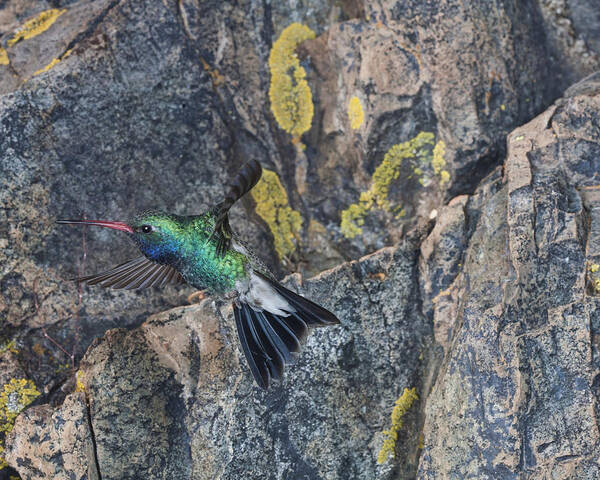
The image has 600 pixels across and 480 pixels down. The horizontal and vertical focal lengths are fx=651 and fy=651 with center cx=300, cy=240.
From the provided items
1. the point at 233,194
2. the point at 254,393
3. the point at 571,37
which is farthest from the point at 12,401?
the point at 571,37

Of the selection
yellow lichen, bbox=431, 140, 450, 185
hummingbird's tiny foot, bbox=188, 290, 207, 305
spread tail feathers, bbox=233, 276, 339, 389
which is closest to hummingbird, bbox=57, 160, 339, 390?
spread tail feathers, bbox=233, 276, 339, 389

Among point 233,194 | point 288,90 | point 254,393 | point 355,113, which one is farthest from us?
point 288,90

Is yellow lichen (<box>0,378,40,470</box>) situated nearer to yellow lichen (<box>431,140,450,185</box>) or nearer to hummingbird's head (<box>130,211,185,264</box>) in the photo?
hummingbird's head (<box>130,211,185,264</box>)

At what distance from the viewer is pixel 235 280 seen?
299cm

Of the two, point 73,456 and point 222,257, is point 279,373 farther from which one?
point 73,456

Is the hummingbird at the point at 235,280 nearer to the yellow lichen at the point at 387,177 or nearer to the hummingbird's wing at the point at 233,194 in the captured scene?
the hummingbird's wing at the point at 233,194

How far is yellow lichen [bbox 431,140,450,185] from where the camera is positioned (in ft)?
11.9

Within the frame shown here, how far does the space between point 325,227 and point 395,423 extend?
1.27m

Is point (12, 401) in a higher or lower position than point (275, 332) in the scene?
lower

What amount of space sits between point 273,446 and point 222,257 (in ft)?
3.05

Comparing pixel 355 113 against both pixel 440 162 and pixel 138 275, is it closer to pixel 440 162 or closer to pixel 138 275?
pixel 440 162

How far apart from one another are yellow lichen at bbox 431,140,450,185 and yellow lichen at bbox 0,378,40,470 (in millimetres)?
2436

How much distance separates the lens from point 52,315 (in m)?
3.53

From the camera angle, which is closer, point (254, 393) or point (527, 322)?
point (527, 322)
